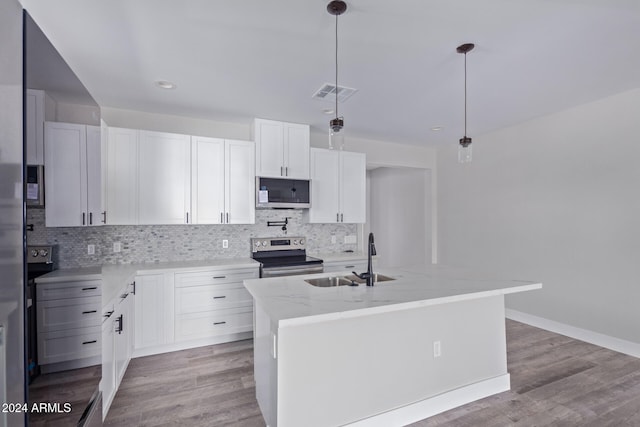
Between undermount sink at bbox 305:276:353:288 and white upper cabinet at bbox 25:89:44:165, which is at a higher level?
white upper cabinet at bbox 25:89:44:165

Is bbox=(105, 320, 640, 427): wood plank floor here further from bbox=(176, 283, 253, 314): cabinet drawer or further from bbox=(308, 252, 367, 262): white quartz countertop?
bbox=(308, 252, 367, 262): white quartz countertop

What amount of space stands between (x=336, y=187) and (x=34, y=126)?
146 inches

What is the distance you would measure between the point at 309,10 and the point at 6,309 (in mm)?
2010

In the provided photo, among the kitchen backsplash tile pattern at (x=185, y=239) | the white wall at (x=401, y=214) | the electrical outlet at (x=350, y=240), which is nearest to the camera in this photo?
the kitchen backsplash tile pattern at (x=185, y=239)

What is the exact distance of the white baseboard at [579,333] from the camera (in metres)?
3.20

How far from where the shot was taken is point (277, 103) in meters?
3.35

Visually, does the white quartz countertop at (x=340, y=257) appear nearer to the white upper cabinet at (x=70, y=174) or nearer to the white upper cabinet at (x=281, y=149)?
the white upper cabinet at (x=281, y=149)

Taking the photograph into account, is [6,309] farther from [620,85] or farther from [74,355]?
[620,85]

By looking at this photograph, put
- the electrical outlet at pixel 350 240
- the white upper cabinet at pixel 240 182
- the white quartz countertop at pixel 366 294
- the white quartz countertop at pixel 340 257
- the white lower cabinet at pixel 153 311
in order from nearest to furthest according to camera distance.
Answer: the white quartz countertop at pixel 366 294, the white lower cabinet at pixel 153 311, the white upper cabinet at pixel 240 182, the white quartz countertop at pixel 340 257, the electrical outlet at pixel 350 240

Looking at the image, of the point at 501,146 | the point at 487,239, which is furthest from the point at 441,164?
the point at 487,239

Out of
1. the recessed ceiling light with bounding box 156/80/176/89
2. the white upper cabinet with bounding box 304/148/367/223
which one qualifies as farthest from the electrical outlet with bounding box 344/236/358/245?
the recessed ceiling light with bounding box 156/80/176/89

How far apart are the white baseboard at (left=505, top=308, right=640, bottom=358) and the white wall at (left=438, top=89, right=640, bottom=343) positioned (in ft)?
0.20

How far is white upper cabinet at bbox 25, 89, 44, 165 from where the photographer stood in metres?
0.74

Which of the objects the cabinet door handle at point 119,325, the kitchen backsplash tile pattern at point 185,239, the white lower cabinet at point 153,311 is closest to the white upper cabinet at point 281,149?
the kitchen backsplash tile pattern at point 185,239
